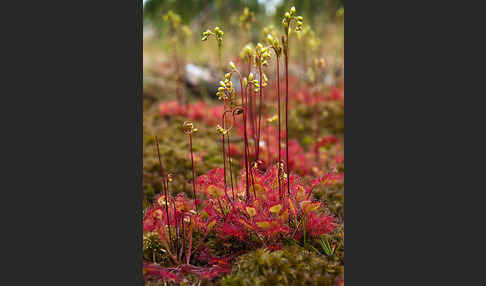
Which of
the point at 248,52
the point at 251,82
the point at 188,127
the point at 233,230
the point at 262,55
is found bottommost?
the point at 233,230

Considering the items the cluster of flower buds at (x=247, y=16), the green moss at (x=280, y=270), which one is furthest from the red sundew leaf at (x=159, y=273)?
the cluster of flower buds at (x=247, y=16)

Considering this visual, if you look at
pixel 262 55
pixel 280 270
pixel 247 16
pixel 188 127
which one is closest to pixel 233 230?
pixel 280 270

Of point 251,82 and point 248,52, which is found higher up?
point 248,52

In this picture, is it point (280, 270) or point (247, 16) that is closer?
point (280, 270)

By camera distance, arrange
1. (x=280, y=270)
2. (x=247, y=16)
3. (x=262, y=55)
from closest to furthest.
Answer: (x=280, y=270) → (x=262, y=55) → (x=247, y=16)

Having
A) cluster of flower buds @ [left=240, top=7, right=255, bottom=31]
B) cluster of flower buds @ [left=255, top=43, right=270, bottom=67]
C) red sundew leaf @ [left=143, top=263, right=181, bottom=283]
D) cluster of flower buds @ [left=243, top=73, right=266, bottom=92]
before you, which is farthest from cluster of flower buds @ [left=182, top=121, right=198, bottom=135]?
cluster of flower buds @ [left=240, top=7, right=255, bottom=31]

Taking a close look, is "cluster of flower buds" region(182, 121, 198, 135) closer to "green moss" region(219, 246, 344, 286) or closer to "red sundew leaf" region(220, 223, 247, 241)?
"red sundew leaf" region(220, 223, 247, 241)

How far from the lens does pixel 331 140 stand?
206 inches

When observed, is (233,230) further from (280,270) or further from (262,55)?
(262,55)

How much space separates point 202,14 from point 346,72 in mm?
8336

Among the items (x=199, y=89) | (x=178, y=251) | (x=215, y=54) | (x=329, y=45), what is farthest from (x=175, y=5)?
(x=178, y=251)

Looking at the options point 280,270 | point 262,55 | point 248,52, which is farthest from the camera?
point 248,52

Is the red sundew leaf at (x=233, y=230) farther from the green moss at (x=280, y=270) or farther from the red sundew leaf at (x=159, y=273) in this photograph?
the red sundew leaf at (x=159, y=273)

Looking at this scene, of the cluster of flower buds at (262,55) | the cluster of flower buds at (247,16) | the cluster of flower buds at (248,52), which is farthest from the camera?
the cluster of flower buds at (247,16)
